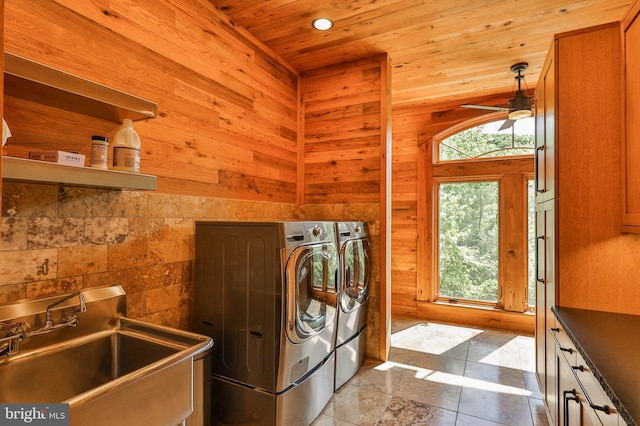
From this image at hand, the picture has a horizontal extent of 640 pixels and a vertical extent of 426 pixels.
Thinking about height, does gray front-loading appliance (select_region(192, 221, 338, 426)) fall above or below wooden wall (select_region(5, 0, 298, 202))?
below

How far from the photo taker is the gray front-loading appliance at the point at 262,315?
6.03ft

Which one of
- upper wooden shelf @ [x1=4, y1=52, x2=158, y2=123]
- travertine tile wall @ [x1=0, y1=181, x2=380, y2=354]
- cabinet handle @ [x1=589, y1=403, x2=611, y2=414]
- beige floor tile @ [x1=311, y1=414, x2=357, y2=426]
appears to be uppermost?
upper wooden shelf @ [x1=4, y1=52, x2=158, y2=123]

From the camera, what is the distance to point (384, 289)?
3018mm

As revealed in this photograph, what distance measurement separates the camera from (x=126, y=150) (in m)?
1.48

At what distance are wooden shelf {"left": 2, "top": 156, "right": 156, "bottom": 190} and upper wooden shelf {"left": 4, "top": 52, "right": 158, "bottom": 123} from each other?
0.33 metres

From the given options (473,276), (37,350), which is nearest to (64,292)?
(37,350)

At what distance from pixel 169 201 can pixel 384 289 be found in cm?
197

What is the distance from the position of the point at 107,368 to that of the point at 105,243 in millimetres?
594

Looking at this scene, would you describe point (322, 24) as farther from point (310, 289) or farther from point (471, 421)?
point (471, 421)

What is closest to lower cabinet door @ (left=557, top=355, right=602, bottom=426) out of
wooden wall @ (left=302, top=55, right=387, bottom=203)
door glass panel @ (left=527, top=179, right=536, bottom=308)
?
wooden wall @ (left=302, top=55, right=387, bottom=203)

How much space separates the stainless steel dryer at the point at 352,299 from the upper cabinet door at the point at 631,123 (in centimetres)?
162

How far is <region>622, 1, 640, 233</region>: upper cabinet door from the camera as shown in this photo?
1493mm

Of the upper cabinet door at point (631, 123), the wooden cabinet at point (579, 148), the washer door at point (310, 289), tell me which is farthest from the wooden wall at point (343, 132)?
the upper cabinet door at point (631, 123)

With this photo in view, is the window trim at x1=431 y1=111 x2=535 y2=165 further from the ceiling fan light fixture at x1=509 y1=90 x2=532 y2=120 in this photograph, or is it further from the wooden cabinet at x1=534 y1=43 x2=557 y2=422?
the wooden cabinet at x1=534 y1=43 x2=557 y2=422
